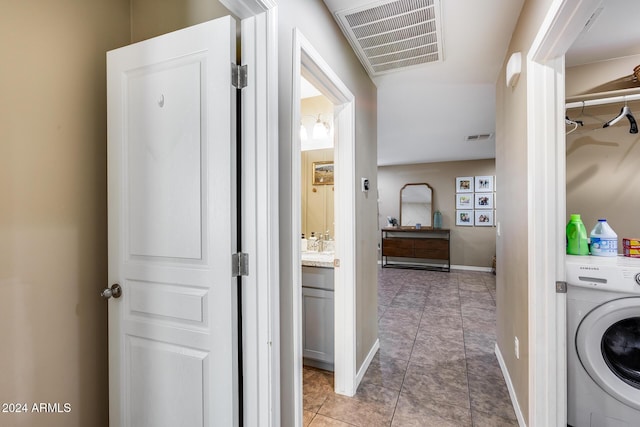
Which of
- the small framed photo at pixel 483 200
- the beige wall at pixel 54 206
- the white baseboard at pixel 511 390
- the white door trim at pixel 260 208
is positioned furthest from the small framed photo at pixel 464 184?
the beige wall at pixel 54 206

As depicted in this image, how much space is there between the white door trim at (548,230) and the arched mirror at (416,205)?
5416 mm

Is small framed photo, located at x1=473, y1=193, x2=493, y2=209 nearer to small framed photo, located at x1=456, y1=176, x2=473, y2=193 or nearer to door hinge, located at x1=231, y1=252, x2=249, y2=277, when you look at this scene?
small framed photo, located at x1=456, y1=176, x2=473, y2=193

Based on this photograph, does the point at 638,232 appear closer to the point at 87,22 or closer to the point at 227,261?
the point at 227,261

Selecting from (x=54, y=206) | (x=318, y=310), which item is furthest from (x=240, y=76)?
(x=318, y=310)

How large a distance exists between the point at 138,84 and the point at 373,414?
7.17 feet

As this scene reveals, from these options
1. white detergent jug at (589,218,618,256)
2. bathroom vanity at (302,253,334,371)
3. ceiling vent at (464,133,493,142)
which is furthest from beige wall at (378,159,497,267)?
bathroom vanity at (302,253,334,371)

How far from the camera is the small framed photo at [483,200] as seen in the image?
6.14m

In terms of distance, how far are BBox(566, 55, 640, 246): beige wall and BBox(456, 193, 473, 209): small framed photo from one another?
4504mm

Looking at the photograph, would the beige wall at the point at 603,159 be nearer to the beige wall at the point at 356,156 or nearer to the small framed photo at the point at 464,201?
the beige wall at the point at 356,156

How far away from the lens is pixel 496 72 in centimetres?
239

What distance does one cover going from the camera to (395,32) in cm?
183

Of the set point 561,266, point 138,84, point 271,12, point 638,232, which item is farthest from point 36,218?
point 638,232

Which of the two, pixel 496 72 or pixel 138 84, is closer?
pixel 138 84

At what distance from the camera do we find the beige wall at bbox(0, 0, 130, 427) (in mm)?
1077
